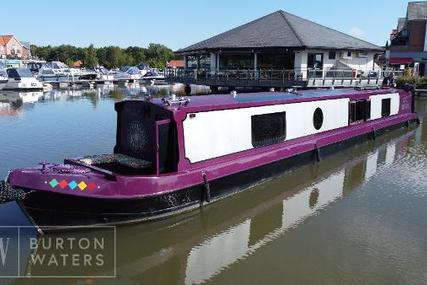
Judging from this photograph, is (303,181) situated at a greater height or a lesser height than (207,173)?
lesser

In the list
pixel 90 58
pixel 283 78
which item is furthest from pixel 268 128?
pixel 90 58

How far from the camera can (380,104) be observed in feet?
53.8

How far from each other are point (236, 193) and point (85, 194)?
351cm

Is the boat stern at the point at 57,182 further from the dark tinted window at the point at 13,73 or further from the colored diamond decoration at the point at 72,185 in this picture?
the dark tinted window at the point at 13,73

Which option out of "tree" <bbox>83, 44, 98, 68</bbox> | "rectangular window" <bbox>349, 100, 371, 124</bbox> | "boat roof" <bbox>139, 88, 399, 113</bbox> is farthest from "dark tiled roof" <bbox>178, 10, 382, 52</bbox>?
"tree" <bbox>83, 44, 98, 68</bbox>

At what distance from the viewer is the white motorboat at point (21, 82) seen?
4034cm

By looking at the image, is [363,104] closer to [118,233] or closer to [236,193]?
[236,193]

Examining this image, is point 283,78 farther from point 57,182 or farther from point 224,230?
point 57,182

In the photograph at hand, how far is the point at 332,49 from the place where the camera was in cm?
3058

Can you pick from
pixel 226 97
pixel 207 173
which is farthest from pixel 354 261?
pixel 226 97

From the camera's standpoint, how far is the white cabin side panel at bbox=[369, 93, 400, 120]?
15.9m

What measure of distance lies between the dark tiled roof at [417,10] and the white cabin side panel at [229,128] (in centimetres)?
4748

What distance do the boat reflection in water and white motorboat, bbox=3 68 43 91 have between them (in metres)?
35.4

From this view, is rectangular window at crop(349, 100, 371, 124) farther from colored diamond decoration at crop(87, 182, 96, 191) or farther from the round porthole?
colored diamond decoration at crop(87, 182, 96, 191)
